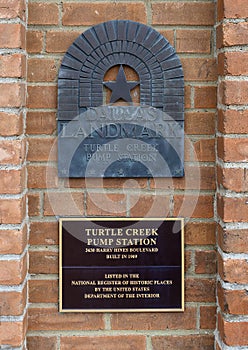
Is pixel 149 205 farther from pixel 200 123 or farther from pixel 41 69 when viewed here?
pixel 41 69

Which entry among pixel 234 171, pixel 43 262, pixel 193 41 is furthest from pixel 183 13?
pixel 43 262

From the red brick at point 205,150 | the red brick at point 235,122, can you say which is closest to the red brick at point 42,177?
the red brick at point 205,150

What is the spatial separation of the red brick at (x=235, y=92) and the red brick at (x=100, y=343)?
97 centimetres

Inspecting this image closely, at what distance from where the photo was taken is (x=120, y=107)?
1.89 metres

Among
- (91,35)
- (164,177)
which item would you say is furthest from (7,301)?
(91,35)

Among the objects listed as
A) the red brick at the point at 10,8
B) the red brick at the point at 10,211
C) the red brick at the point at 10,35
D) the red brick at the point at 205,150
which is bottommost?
the red brick at the point at 10,211

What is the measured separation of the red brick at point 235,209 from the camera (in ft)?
5.79

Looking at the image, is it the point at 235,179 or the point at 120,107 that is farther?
the point at 120,107

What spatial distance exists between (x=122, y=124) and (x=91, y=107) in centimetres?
13

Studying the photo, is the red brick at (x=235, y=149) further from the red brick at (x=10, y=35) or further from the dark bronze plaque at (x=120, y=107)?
Result: the red brick at (x=10, y=35)

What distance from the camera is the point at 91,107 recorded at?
6.19ft

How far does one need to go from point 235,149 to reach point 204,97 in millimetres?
273

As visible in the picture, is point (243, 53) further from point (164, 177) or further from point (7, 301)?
point (7, 301)

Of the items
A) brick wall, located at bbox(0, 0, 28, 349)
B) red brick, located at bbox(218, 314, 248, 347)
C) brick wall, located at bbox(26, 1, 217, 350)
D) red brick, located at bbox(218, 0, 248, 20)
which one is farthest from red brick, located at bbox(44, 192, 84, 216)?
red brick, located at bbox(218, 0, 248, 20)
